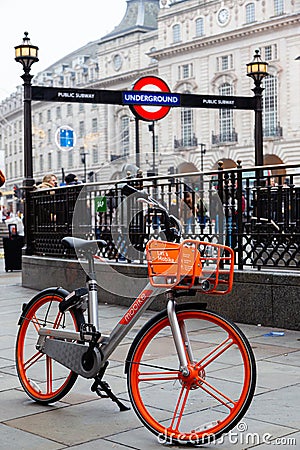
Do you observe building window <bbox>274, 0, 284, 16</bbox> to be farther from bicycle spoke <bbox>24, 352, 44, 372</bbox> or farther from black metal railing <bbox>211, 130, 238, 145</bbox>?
bicycle spoke <bbox>24, 352, 44, 372</bbox>

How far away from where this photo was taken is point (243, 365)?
4.26m

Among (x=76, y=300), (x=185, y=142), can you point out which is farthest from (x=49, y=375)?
(x=185, y=142)

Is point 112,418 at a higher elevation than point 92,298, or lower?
lower

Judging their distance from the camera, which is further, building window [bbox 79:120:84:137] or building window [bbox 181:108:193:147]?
building window [bbox 79:120:84:137]

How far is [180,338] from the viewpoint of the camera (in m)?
4.29

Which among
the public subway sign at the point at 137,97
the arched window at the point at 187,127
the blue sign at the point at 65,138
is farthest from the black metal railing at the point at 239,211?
the arched window at the point at 187,127

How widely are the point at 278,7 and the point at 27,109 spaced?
51.4 m

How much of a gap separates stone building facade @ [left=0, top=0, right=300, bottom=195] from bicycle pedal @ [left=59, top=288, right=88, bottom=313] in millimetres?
43552

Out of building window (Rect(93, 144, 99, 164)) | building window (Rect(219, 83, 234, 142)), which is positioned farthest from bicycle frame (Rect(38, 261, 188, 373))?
building window (Rect(93, 144, 99, 164))

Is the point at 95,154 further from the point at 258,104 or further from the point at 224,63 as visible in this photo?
the point at 258,104

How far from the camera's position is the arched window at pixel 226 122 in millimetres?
67250

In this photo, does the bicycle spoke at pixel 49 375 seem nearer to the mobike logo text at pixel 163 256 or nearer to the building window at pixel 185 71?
the mobike logo text at pixel 163 256

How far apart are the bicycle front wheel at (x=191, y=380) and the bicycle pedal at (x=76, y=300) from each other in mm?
632

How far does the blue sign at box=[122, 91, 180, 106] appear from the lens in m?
13.1
